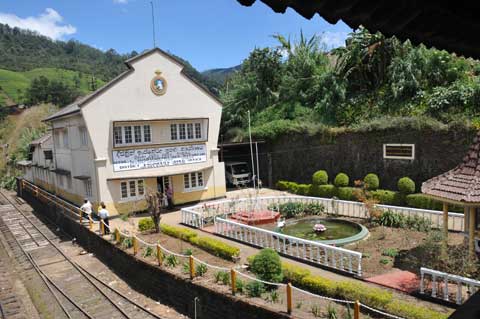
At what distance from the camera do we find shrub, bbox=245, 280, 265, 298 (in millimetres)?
10297

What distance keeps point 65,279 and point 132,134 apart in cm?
825

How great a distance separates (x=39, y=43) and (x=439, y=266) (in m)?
171

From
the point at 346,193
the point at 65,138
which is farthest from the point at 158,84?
the point at 346,193

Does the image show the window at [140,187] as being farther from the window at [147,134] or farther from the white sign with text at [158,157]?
the window at [147,134]

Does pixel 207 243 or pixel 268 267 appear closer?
pixel 268 267

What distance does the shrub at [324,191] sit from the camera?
71.7 feet

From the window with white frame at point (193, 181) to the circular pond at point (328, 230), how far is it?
823 cm

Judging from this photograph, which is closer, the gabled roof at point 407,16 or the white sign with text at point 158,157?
the gabled roof at point 407,16

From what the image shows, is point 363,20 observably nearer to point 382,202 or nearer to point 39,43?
point 382,202

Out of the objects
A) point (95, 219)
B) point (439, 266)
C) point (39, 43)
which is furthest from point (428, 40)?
point (39, 43)

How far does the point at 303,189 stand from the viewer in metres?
23.8

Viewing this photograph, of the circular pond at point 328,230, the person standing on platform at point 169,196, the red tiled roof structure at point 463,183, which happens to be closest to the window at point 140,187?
the person standing on platform at point 169,196

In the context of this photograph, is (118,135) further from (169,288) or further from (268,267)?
(268,267)

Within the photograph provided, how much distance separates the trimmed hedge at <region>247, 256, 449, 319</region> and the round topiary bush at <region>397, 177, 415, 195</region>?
9561 millimetres
